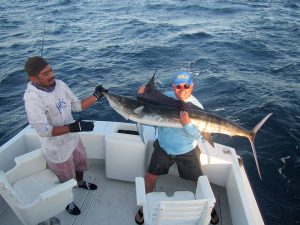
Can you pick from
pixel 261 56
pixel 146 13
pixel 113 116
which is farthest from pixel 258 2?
pixel 113 116

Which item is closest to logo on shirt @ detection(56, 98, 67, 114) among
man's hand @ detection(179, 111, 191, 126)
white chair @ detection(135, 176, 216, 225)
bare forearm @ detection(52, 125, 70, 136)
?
bare forearm @ detection(52, 125, 70, 136)

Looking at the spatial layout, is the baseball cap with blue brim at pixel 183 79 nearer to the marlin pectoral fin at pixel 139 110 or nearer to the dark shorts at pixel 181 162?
the marlin pectoral fin at pixel 139 110

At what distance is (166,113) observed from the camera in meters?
3.41

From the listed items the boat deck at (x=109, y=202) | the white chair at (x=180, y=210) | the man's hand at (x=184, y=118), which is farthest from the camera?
the boat deck at (x=109, y=202)

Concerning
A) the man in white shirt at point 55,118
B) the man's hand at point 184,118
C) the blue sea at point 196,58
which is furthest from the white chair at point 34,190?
the blue sea at point 196,58

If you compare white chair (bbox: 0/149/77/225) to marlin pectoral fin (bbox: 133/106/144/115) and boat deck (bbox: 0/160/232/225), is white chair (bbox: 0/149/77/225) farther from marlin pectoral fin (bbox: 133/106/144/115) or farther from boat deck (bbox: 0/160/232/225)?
marlin pectoral fin (bbox: 133/106/144/115)

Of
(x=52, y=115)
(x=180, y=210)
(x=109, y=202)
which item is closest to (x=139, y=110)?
(x=52, y=115)

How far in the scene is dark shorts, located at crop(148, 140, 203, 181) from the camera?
3.69 metres

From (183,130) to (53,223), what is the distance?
1792 mm

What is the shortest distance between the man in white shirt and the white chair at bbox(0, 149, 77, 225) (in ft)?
0.52

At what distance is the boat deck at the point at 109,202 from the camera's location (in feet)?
12.5

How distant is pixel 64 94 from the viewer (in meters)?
3.46

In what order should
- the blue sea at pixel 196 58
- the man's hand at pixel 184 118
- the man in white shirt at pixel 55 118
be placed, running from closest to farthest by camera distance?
the man in white shirt at pixel 55 118 < the man's hand at pixel 184 118 < the blue sea at pixel 196 58

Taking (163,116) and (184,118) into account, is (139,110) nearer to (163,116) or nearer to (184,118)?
(163,116)
